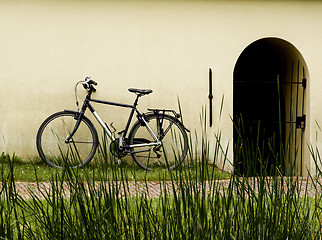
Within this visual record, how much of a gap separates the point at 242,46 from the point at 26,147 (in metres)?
3.94

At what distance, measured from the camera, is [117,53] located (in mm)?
8641

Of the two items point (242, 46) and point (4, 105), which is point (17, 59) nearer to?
point (4, 105)

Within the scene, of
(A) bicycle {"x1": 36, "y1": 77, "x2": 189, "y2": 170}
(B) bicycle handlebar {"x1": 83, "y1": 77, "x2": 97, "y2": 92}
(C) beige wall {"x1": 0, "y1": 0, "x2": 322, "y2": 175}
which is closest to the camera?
(A) bicycle {"x1": 36, "y1": 77, "x2": 189, "y2": 170}

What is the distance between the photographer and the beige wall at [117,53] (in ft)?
28.0

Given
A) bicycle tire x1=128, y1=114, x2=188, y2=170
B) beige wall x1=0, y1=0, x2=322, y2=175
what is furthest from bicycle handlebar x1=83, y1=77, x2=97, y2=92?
bicycle tire x1=128, y1=114, x2=188, y2=170

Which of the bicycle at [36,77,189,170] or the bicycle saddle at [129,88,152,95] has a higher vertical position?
the bicycle saddle at [129,88,152,95]

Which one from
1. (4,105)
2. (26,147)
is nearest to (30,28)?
(4,105)

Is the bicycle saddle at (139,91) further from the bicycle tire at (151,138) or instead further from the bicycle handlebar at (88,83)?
the bicycle handlebar at (88,83)

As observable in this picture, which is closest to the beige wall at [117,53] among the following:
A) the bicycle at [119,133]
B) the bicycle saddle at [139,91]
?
the bicycle at [119,133]

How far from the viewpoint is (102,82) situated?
28.1 ft

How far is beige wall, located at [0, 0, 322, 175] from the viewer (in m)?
8.52

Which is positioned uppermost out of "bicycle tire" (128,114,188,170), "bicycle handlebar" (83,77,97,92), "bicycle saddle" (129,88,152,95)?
"bicycle handlebar" (83,77,97,92)

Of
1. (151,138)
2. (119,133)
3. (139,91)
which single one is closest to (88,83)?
(139,91)

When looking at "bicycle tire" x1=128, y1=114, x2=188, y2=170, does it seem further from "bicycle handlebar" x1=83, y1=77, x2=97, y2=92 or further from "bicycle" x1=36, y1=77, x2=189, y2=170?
"bicycle handlebar" x1=83, y1=77, x2=97, y2=92
